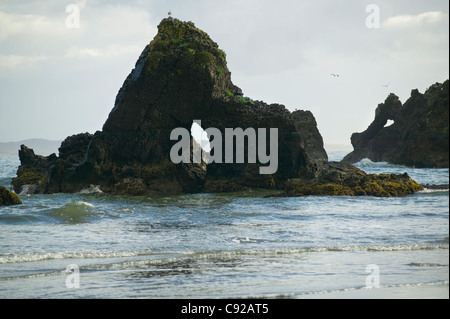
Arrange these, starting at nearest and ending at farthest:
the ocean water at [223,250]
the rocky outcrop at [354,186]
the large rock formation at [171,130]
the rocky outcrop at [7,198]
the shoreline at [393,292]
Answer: the shoreline at [393,292], the ocean water at [223,250], the rocky outcrop at [7,198], the rocky outcrop at [354,186], the large rock formation at [171,130]

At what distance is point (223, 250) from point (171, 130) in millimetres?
21012

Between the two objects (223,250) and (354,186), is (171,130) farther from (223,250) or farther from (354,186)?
(223,250)

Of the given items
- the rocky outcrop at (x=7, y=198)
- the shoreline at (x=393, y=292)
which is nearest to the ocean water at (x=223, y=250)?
the shoreline at (x=393, y=292)

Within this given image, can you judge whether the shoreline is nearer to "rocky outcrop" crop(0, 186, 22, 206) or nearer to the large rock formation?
"rocky outcrop" crop(0, 186, 22, 206)

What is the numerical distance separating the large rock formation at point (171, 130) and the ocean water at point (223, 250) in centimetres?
1062

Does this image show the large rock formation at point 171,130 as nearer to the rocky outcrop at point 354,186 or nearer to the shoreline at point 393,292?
the rocky outcrop at point 354,186

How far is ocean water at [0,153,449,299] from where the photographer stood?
7.60 m

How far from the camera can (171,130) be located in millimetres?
31922

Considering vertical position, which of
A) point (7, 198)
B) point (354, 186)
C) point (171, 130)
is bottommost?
point (7, 198)

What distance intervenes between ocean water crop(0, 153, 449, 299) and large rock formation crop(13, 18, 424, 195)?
10.6 meters

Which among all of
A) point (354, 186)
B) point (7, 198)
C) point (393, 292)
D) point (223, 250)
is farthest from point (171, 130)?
point (393, 292)

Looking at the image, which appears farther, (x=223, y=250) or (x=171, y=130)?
(x=171, y=130)

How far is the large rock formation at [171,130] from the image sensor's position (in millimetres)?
31406

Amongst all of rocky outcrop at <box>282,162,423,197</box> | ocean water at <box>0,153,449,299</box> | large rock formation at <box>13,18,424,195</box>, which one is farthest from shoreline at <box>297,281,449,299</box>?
large rock formation at <box>13,18,424,195</box>
